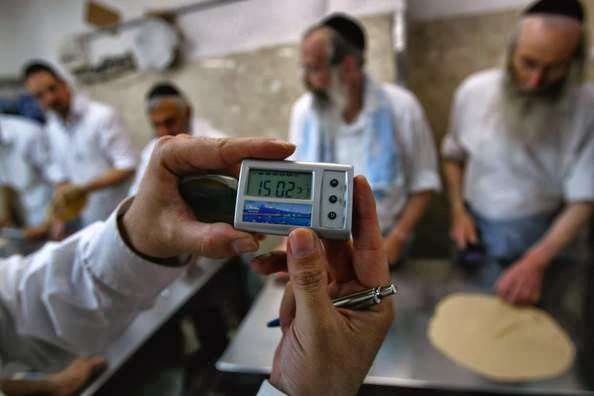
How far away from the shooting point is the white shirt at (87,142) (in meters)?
0.88

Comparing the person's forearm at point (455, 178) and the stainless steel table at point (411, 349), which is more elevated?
the person's forearm at point (455, 178)

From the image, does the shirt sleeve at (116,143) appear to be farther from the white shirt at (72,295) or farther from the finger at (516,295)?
the finger at (516,295)

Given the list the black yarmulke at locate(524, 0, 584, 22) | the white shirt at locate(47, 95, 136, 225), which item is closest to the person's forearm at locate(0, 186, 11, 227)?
the white shirt at locate(47, 95, 136, 225)

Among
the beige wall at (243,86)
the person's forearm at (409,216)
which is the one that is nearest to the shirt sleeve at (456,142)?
the person's forearm at (409,216)

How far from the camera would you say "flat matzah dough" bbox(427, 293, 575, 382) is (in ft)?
2.00

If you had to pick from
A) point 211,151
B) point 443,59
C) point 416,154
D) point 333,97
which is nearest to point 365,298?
point 211,151

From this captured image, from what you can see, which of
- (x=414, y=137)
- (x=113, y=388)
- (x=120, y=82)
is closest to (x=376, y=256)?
(x=113, y=388)

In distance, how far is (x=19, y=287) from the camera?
44 cm

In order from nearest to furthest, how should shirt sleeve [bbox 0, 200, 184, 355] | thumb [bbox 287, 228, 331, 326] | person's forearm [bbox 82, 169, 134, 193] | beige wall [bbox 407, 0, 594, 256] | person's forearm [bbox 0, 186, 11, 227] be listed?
1. thumb [bbox 287, 228, 331, 326]
2. shirt sleeve [bbox 0, 200, 184, 355]
3. person's forearm [bbox 82, 169, 134, 193]
4. person's forearm [bbox 0, 186, 11, 227]
5. beige wall [bbox 407, 0, 594, 256]

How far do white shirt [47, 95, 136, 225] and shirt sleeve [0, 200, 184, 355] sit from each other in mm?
377

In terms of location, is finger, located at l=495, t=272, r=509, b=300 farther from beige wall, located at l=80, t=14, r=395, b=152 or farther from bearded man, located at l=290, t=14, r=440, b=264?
beige wall, located at l=80, t=14, r=395, b=152

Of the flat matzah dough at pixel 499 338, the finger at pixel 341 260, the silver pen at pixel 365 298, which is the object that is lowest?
the flat matzah dough at pixel 499 338

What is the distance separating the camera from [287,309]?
0.94 ft

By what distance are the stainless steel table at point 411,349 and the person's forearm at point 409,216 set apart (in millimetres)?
103
